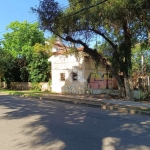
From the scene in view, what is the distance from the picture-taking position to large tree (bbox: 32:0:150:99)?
1291 centimetres

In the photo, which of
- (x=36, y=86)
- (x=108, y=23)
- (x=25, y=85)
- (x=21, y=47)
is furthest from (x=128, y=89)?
(x=21, y=47)

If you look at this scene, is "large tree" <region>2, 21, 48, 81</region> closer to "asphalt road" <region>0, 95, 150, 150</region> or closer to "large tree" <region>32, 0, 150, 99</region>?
"large tree" <region>32, 0, 150, 99</region>

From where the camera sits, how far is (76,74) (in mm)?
22547

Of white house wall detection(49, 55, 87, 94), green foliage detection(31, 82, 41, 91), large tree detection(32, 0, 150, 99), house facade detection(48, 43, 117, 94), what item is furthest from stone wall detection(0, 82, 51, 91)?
large tree detection(32, 0, 150, 99)

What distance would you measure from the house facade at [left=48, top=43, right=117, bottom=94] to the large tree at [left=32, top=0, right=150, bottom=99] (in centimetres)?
377

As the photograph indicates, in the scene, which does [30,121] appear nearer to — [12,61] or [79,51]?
[79,51]

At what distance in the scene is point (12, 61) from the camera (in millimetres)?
31578

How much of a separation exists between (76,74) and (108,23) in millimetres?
8713

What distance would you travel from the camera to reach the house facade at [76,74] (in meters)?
21.9

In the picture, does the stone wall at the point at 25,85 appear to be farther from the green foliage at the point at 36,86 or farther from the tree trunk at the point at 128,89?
the tree trunk at the point at 128,89

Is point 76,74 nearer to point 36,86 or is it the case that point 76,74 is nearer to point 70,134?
point 36,86

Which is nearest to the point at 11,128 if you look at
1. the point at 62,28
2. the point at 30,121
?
the point at 30,121

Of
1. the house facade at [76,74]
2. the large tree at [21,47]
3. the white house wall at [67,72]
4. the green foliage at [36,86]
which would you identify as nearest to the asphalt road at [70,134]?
the house facade at [76,74]

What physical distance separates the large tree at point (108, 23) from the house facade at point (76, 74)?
12.4 ft
